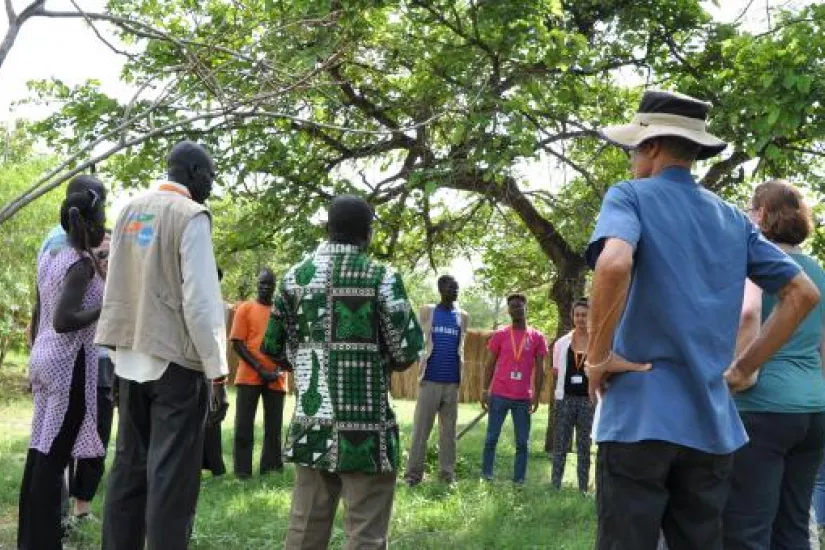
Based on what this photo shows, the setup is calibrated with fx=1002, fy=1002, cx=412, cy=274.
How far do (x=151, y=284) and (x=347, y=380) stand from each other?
99 centimetres

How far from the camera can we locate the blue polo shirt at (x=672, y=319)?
3.07 metres

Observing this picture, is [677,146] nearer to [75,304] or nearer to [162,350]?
[162,350]

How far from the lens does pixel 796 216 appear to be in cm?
419

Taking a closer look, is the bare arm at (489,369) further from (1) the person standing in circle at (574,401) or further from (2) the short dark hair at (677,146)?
(2) the short dark hair at (677,146)

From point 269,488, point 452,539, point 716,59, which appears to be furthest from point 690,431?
point 716,59

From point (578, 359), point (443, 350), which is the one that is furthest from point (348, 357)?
point (443, 350)

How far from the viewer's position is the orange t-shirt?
31.9ft

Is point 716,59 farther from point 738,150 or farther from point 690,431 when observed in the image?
point 690,431

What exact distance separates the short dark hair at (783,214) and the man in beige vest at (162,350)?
7.85 feet

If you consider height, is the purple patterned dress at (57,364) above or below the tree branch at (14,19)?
below

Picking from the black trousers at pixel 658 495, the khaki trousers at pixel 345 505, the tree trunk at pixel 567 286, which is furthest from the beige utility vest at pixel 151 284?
the tree trunk at pixel 567 286

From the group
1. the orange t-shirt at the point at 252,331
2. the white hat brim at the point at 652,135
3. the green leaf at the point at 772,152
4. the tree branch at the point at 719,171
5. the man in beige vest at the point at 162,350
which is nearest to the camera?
the white hat brim at the point at 652,135

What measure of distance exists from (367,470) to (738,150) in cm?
682

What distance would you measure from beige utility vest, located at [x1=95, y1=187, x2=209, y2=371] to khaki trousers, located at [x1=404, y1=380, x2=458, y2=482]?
5810 millimetres
